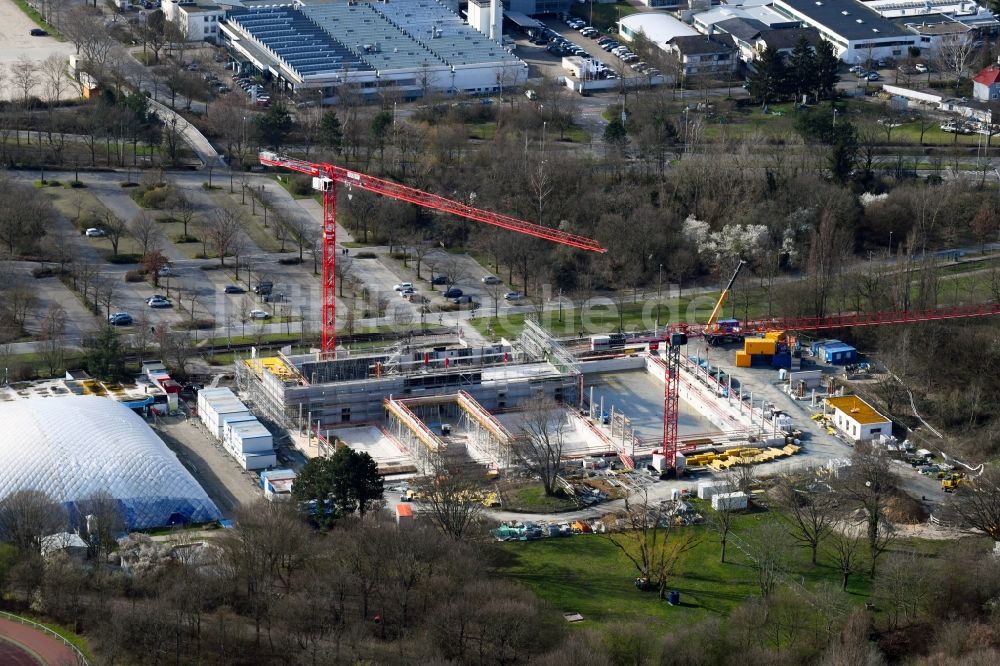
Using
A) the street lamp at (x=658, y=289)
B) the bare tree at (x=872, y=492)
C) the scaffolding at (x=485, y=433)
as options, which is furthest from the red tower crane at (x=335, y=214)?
the bare tree at (x=872, y=492)

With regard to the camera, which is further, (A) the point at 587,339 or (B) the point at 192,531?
(A) the point at 587,339

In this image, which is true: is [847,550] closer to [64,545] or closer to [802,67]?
[64,545]

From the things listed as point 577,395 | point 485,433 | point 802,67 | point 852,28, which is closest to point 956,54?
point 852,28

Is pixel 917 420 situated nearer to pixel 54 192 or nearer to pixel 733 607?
pixel 733 607

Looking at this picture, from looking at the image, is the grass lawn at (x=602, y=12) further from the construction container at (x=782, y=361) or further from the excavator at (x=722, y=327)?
the construction container at (x=782, y=361)

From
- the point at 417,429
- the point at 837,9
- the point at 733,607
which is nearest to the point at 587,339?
the point at 417,429

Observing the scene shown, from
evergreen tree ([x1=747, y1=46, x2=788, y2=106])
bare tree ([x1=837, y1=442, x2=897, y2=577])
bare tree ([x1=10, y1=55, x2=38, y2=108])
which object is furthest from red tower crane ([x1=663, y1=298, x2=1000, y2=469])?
bare tree ([x1=10, y1=55, x2=38, y2=108])

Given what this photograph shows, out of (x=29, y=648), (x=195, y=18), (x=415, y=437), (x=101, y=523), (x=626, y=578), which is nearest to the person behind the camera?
(x=29, y=648)
